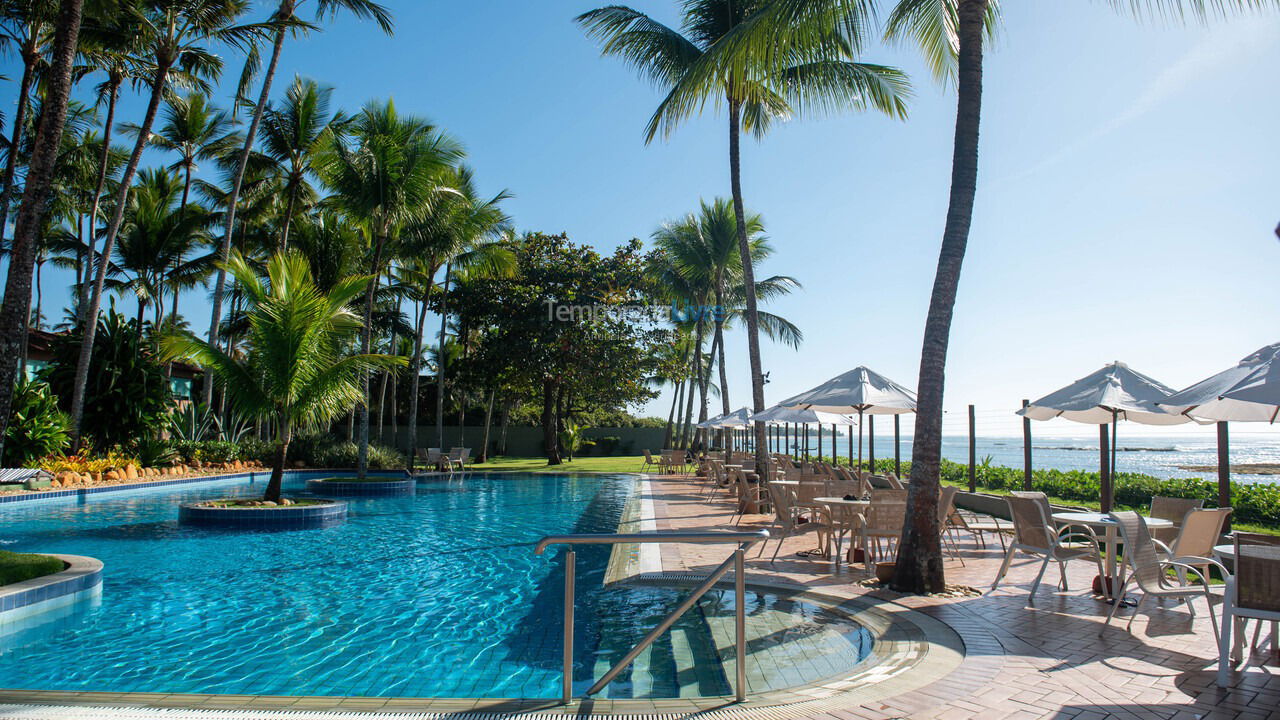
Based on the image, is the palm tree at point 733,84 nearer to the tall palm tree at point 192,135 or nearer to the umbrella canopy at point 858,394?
the umbrella canopy at point 858,394

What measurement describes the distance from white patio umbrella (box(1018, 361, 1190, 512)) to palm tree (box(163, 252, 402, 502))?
10.5 m

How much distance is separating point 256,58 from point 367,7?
338 centimetres

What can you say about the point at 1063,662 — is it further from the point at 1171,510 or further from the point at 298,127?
the point at 298,127

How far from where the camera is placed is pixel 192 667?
457cm

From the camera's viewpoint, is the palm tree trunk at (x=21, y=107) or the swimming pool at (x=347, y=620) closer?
the swimming pool at (x=347, y=620)

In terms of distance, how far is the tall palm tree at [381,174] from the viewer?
16.8 m

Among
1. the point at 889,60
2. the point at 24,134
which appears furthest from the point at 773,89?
the point at 24,134

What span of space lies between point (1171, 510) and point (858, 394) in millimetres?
3613

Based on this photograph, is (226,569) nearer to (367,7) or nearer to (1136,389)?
(1136,389)

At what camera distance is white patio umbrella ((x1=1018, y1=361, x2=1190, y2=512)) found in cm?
707

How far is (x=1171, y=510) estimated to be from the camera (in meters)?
6.55

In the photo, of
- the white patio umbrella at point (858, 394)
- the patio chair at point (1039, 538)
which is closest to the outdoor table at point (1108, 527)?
the patio chair at point (1039, 538)

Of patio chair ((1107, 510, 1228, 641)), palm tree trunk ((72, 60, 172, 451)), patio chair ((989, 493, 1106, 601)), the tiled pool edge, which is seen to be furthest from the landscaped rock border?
patio chair ((1107, 510, 1228, 641))

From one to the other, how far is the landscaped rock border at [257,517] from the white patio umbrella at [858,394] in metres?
7.60
